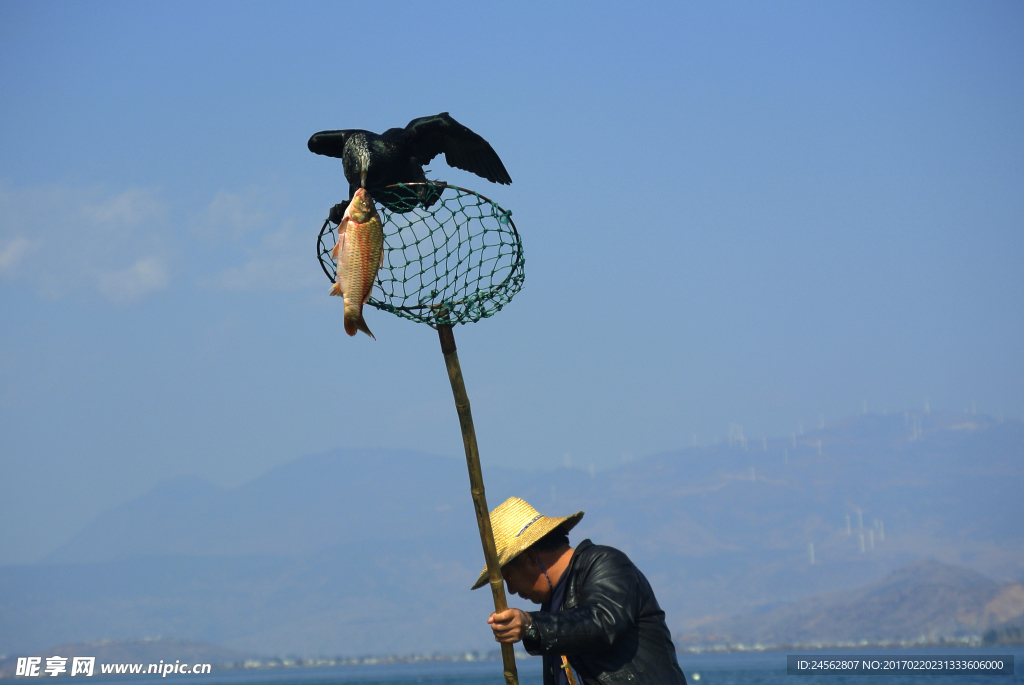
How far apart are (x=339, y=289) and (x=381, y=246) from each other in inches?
13.1

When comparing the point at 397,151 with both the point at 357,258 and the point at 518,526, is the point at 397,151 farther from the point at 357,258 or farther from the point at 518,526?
the point at 518,526

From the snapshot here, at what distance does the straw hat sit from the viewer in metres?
5.73

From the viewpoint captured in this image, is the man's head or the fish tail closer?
the fish tail

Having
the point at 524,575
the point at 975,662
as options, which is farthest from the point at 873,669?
the point at 524,575

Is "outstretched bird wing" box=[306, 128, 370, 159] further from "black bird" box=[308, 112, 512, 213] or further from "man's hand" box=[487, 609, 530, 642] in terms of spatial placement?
"man's hand" box=[487, 609, 530, 642]

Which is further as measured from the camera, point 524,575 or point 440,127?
point 440,127

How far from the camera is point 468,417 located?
550 centimetres

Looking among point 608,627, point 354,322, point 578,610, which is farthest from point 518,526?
point 354,322

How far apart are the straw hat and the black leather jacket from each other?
22 cm

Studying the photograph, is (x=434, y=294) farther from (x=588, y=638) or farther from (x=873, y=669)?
(x=873, y=669)

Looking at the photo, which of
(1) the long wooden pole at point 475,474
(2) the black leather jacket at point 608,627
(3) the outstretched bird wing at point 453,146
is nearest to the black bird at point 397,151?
(3) the outstretched bird wing at point 453,146

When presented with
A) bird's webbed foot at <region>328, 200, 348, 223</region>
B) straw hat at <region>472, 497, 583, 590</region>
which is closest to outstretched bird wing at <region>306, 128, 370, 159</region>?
bird's webbed foot at <region>328, 200, 348, 223</region>

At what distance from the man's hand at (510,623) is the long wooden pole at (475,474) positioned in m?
0.23

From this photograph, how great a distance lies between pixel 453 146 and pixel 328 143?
3.08 ft
